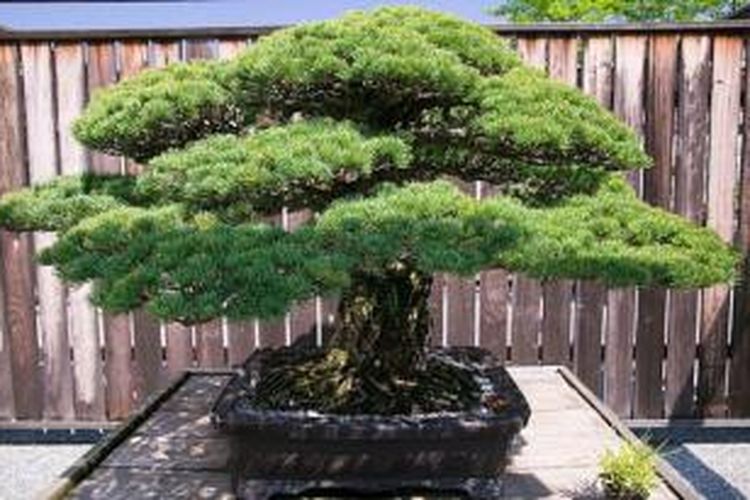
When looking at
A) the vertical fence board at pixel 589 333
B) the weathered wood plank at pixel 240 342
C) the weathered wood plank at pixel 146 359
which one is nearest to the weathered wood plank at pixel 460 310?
the vertical fence board at pixel 589 333

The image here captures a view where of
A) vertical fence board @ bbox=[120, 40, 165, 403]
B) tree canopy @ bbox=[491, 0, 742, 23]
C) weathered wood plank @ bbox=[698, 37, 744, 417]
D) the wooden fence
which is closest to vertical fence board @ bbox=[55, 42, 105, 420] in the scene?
the wooden fence

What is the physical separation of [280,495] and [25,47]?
234cm

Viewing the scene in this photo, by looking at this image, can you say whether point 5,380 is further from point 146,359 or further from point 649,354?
point 649,354

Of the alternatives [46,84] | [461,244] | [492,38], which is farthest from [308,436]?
[46,84]

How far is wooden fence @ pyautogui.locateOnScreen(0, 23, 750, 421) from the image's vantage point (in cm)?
350

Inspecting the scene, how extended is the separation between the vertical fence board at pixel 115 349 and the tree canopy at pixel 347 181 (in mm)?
1448

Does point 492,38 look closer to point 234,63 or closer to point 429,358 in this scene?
point 234,63

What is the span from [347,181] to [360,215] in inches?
18.1

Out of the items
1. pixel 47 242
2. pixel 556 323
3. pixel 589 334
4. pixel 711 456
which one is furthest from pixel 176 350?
pixel 711 456

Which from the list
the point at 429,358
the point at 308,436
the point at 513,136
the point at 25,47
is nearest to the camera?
the point at 513,136

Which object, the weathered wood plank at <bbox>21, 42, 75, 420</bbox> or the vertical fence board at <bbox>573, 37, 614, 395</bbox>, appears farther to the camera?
the vertical fence board at <bbox>573, 37, 614, 395</bbox>

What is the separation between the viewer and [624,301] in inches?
143

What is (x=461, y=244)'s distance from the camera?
1.54m

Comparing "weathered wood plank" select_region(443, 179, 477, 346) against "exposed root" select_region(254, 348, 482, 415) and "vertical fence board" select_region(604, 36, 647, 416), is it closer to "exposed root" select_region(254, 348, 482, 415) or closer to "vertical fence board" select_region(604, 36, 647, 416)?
"vertical fence board" select_region(604, 36, 647, 416)
